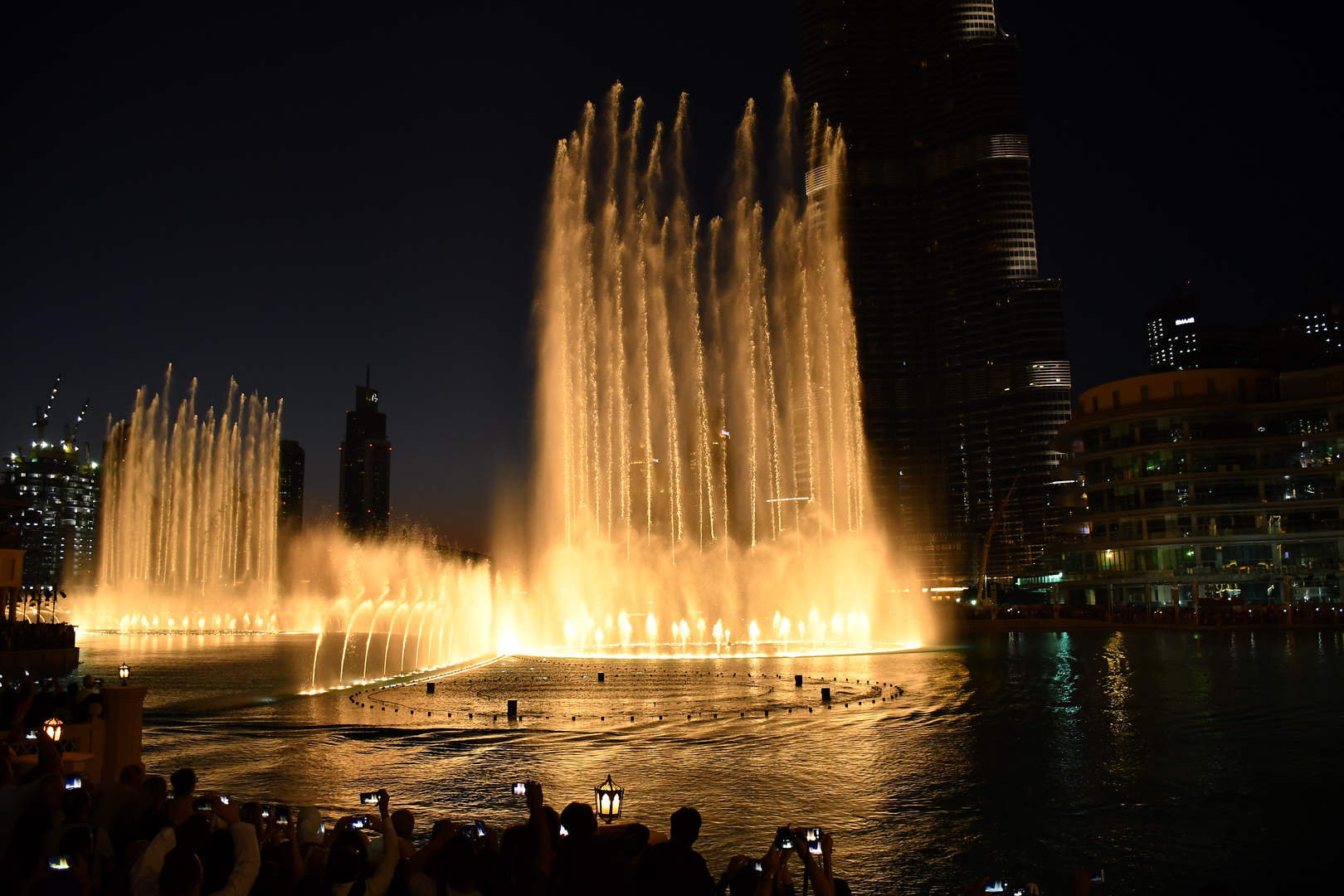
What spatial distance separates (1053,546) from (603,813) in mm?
94462

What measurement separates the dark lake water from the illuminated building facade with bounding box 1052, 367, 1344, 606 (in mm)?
48582

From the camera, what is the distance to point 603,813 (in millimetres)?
8594

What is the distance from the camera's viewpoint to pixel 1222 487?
8112 cm

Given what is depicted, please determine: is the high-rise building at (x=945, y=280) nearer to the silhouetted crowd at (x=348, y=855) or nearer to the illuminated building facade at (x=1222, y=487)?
the illuminated building facade at (x=1222, y=487)

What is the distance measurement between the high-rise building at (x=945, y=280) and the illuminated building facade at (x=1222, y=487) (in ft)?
255

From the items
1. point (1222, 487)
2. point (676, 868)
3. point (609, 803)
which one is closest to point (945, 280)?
point (1222, 487)

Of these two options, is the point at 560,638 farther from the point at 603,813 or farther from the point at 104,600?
the point at 104,600

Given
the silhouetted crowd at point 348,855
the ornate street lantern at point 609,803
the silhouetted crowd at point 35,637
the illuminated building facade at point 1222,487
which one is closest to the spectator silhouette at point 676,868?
the silhouetted crowd at point 348,855

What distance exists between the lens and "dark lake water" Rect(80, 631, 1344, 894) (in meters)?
12.7

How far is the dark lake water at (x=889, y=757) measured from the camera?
1269cm

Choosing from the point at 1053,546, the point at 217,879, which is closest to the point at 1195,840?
the point at 217,879

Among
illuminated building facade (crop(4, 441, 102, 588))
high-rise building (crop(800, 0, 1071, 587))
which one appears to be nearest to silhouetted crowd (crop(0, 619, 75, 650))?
high-rise building (crop(800, 0, 1071, 587))

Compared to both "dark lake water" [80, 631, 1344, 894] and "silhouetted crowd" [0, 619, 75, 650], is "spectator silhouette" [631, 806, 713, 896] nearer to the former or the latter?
"dark lake water" [80, 631, 1344, 894]

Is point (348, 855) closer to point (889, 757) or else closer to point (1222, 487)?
point (889, 757)
